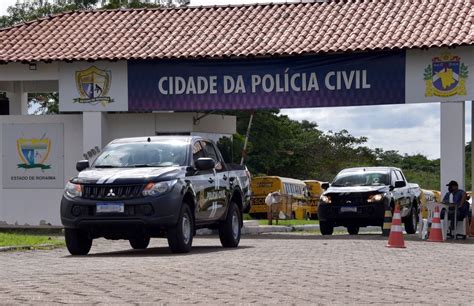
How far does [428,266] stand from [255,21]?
1551 cm

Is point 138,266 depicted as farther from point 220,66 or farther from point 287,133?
point 287,133

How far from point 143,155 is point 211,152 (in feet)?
5.86

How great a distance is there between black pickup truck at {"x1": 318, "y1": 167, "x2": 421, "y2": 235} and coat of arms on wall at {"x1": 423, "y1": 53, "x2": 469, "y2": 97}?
283 cm

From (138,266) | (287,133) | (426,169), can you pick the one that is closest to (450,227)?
(138,266)

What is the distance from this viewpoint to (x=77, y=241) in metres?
17.8

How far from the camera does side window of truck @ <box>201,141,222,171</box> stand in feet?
64.8

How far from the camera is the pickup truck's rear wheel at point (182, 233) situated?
1745 centimetres

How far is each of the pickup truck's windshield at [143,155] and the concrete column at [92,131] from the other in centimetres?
970

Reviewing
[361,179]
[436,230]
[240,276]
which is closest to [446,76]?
[436,230]

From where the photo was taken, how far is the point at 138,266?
14172mm

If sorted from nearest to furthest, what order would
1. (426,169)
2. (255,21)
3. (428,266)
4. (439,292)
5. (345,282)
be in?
(439,292)
(345,282)
(428,266)
(255,21)
(426,169)

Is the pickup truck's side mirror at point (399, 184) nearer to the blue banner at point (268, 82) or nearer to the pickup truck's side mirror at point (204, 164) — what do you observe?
the blue banner at point (268, 82)

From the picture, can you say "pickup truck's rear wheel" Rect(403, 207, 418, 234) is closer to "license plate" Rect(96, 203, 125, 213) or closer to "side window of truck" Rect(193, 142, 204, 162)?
"side window of truck" Rect(193, 142, 204, 162)

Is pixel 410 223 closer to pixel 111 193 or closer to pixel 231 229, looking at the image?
pixel 231 229
